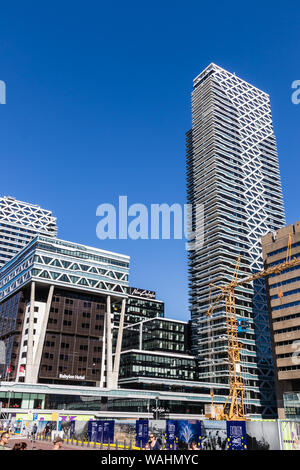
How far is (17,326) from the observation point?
133750mm

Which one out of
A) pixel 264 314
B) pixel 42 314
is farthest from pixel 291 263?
pixel 42 314

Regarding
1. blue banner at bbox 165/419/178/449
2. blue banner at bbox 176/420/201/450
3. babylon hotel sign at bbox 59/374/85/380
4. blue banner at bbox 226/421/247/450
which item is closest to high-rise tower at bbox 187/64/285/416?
babylon hotel sign at bbox 59/374/85/380

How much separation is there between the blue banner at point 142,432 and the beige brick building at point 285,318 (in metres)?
93.1

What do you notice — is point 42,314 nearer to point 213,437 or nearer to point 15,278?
point 15,278

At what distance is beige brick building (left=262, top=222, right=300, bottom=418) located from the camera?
12694 centimetres

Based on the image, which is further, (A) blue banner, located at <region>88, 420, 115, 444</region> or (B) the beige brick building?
(B) the beige brick building

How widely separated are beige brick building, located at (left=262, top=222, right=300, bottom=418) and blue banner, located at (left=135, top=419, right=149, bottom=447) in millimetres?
93115

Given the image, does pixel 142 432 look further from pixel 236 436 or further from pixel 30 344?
pixel 30 344

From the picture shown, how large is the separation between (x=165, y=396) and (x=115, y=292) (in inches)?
1468

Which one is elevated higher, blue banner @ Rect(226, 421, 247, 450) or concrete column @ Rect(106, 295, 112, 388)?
concrete column @ Rect(106, 295, 112, 388)

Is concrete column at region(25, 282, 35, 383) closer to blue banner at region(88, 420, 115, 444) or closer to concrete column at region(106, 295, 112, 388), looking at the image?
concrete column at region(106, 295, 112, 388)

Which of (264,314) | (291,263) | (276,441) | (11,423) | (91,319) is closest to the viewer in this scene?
(276,441)

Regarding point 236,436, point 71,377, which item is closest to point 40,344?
point 71,377

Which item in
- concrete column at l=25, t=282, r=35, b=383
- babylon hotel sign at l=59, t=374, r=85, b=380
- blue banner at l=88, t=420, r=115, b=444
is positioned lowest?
blue banner at l=88, t=420, r=115, b=444
